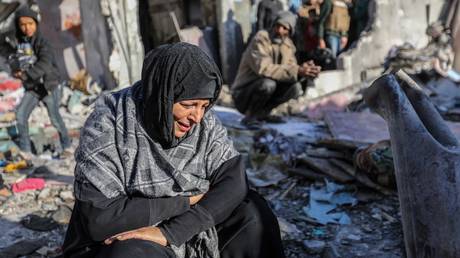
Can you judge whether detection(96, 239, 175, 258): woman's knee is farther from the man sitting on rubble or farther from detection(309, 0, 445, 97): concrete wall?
detection(309, 0, 445, 97): concrete wall

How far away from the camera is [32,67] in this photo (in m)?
4.55

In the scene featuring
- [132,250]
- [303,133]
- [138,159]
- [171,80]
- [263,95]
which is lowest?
[303,133]

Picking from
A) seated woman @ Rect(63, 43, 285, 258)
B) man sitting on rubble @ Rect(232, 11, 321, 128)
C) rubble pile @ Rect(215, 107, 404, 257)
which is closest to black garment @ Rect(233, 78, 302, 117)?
man sitting on rubble @ Rect(232, 11, 321, 128)

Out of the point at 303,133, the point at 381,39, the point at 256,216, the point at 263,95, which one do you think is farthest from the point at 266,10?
the point at 256,216

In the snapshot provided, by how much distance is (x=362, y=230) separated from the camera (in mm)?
3143

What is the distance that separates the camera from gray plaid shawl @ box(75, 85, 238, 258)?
6.07 ft

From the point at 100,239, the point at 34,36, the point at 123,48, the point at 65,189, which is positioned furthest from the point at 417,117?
the point at 123,48

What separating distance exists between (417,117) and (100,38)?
23.0ft

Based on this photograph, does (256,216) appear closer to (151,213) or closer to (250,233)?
(250,233)

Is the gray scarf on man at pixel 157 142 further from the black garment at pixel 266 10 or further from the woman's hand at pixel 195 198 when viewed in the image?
the black garment at pixel 266 10

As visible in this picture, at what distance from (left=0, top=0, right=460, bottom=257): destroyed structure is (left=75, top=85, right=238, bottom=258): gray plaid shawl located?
2.83 feet

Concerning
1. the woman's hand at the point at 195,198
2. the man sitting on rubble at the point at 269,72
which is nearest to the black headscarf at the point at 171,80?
the woman's hand at the point at 195,198

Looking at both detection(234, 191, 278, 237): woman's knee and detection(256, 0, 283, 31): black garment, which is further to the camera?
detection(256, 0, 283, 31): black garment

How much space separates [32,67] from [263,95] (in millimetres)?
2508
